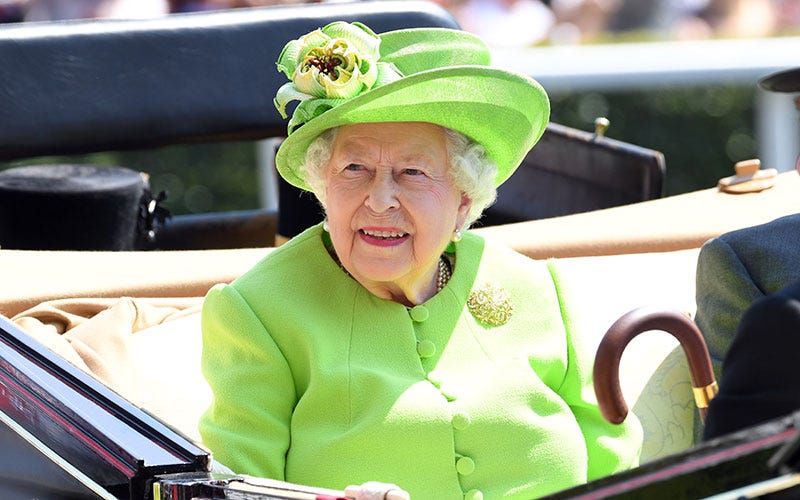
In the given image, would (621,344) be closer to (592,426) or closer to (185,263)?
(592,426)

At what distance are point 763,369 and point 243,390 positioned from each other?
828mm

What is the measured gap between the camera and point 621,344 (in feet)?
5.78

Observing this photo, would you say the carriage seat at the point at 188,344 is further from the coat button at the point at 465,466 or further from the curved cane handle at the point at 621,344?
the curved cane handle at the point at 621,344

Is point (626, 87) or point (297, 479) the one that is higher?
point (297, 479)

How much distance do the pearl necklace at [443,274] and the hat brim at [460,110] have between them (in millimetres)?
161

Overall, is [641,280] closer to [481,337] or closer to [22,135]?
[481,337]

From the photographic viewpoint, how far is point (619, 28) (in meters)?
7.91

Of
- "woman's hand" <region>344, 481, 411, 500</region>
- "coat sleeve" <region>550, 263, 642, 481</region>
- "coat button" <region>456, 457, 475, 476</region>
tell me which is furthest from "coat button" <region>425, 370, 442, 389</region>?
"woman's hand" <region>344, 481, 411, 500</region>

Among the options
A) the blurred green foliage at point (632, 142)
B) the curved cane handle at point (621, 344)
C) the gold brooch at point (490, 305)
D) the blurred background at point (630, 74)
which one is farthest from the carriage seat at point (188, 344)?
the blurred green foliage at point (632, 142)

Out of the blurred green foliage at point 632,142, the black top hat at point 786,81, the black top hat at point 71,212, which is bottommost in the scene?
the blurred green foliage at point 632,142

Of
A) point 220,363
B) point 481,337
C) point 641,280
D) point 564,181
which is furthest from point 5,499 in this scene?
point 564,181

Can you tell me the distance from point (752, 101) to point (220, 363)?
6.06 m

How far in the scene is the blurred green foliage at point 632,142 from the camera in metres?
7.51

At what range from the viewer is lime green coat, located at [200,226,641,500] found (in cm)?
218
